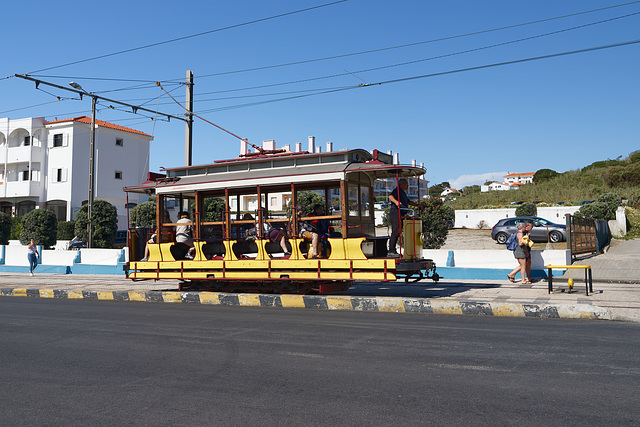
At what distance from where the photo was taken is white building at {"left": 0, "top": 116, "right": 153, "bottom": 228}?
4606 centimetres

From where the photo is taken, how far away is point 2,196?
47.9m

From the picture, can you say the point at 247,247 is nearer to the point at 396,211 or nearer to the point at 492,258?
the point at 396,211

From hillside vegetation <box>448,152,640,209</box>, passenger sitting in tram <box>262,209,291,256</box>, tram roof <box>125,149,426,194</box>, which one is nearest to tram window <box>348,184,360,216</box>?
tram roof <box>125,149,426,194</box>

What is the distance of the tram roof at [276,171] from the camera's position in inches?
453

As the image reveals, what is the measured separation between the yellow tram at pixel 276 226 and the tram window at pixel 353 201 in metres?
0.02

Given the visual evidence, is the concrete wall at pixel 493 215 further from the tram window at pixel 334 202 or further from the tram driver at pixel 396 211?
the tram window at pixel 334 202

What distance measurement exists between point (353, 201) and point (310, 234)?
1.17m

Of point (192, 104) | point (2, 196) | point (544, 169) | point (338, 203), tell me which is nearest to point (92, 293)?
point (338, 203)

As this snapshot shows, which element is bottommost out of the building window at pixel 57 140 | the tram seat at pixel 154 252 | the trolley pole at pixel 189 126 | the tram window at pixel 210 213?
the tram seat at pixel 154 252

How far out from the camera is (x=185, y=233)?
13398mm

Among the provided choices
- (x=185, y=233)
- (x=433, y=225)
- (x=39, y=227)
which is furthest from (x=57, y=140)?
(x=185, y=233)

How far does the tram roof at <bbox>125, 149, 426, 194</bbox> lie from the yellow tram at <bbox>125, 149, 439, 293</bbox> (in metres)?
0.02

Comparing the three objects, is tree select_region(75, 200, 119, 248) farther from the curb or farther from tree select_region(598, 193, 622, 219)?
tree select_region(598, 193, 622, 219)

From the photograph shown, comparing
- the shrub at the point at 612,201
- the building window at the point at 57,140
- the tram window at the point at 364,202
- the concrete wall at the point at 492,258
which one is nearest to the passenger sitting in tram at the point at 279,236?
the tram window at the point at 364,202
